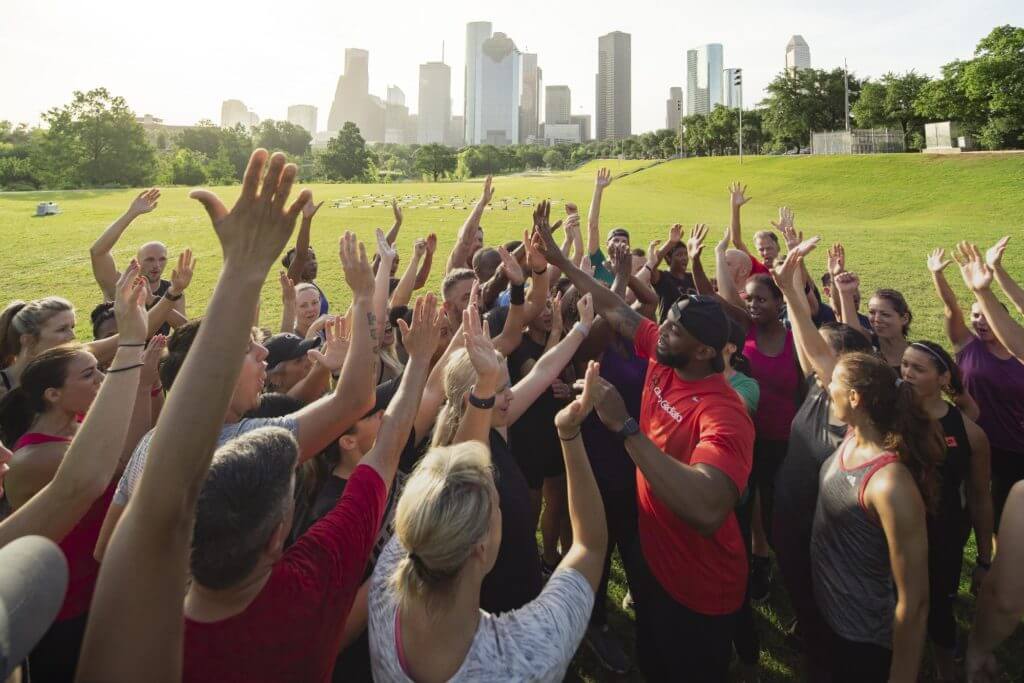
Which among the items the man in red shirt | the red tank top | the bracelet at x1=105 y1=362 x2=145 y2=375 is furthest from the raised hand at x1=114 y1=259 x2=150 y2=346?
the man in red shirt

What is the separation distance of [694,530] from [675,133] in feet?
384

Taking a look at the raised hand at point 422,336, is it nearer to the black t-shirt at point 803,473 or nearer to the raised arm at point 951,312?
the black t-shirt at point 803,473

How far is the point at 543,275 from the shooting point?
17.7 feet

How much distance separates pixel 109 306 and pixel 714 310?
Answer: 17.2 ft

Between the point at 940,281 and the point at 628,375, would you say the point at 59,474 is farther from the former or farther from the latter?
the point at 940,281

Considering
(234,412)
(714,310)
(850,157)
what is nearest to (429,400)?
(234,412)

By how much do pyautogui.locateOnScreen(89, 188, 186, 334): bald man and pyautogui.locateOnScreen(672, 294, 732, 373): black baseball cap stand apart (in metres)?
4.09

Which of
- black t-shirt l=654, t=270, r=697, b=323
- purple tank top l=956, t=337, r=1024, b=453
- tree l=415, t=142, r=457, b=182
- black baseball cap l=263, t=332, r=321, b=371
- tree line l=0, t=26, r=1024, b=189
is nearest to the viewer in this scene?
black baseball cap l=263, t=332, r=321, b=371

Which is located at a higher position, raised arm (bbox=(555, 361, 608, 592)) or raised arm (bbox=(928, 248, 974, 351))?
raised arm (bbox=(928, 248, 974, 351))

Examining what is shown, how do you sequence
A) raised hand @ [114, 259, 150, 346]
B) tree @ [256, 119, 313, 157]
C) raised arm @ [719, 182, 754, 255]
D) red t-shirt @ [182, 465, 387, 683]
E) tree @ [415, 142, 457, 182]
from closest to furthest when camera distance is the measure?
red t-shirt @ [182, 465, 387, 683]
raised hand @ [114, 259, 150, 346]
raised arm @ [719, 182, 754, 255]
tree @ [415, 142, 457, 182]
tree @ [256, 119, 313, 157]

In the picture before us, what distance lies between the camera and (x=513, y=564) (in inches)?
110

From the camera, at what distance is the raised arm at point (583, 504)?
239 centimetres

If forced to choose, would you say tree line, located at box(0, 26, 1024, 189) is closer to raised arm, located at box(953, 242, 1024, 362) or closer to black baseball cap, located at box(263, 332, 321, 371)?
raised arm, located at box(953, 242, 1024, 362)

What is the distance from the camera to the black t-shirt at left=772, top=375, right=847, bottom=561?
3.71 metres
